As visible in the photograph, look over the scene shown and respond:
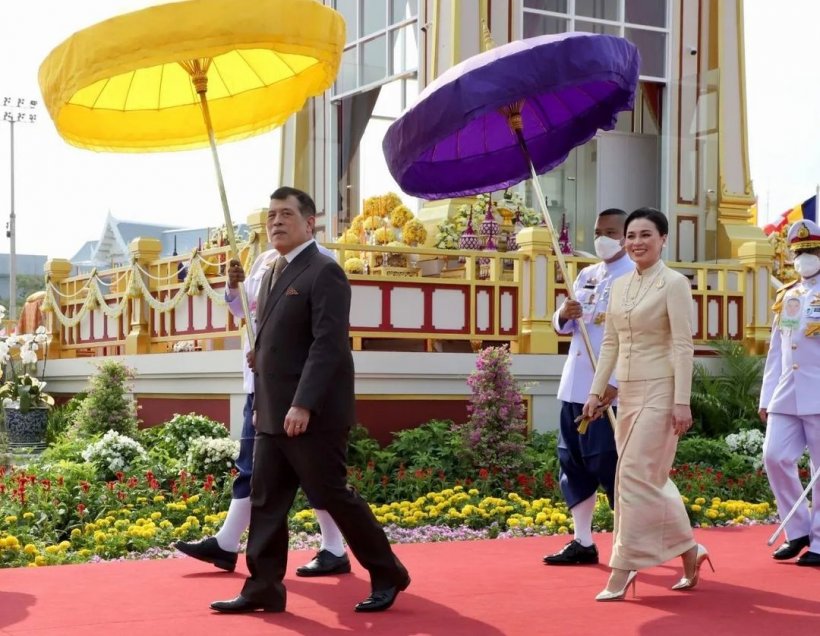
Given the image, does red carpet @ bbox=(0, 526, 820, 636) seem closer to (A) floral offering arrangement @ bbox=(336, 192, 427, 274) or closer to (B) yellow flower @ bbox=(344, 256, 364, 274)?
(B) yellow flower @ bbox=(344, 256, 364, 274)

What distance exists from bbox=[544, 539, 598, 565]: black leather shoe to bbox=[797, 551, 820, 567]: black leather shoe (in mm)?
1161

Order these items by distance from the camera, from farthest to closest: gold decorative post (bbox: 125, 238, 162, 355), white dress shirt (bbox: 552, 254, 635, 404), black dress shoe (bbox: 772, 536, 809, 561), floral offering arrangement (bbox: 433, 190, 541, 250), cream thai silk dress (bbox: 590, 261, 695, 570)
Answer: gold decorative post (bbox: 125, 238, 162, 355) < floral offering arrangement (bbox: 433, 190, 541, 250) < black dress shoe (bbox: 772, 536, 809, 561) < white dress shirt (bbox: 552, 254, 635, 404) < cream thai silk dress (bbox: 590, 261, 695, 570)

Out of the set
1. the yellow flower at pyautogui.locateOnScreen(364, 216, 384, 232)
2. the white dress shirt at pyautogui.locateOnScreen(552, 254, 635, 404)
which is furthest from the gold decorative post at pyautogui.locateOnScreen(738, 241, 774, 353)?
the white dress shirt at pyautogui.locateOnScreen(552, 254, 635, 404)

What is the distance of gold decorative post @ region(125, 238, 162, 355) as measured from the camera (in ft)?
48.5

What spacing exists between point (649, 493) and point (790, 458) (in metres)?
1.87

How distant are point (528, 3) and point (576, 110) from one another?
357 inches

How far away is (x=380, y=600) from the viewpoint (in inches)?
218

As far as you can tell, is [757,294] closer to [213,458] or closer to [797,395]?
[213,458]

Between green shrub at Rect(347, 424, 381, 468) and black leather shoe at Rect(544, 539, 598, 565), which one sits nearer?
black leather shoe at Rect(544, 539, 598, 565)

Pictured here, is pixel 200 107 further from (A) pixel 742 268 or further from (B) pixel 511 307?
(A) pixel 742 268

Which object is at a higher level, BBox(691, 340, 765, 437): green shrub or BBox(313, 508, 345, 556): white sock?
BBox(691, 340, 765, 437): green shrub

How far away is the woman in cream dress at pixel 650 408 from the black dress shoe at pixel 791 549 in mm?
1402

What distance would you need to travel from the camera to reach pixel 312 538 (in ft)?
27.9

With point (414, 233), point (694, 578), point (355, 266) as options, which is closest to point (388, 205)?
point (414, 233)
